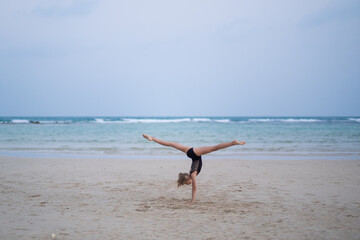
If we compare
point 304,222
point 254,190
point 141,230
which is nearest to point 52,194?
point 141,230

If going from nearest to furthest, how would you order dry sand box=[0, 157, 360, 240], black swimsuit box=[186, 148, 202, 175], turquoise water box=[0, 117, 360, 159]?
dry sand box=[0, 157, 360, 240] → black swimsuit box=[186, 148, 202, 175] → turquoise water box=[0, 117, 360, 159]

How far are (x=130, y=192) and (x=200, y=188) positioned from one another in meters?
1.92

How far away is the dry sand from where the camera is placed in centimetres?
566

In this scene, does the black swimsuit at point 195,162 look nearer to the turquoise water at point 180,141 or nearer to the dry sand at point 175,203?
the dry sand at point 175,203

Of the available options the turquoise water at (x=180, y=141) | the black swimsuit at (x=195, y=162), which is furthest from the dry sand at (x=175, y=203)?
the turquoise water at (x=180, y=141)

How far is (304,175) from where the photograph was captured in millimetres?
11266

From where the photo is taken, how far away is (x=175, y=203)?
7.67 meters

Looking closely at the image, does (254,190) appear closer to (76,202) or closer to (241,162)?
(76,202)

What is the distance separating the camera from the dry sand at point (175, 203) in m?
5.66

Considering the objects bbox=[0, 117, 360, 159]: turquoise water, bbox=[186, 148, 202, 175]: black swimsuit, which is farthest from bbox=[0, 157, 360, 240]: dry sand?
bbox=[0, 117, 360, 159]: turquoise water

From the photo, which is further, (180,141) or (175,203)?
(180,141)

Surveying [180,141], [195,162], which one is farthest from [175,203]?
[180,141]

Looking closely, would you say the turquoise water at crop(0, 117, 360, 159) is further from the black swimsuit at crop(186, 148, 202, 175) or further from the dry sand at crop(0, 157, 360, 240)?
the black swimsuit at crop(186, 148, 202, 175)

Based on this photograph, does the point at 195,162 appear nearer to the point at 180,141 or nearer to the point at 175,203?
the point at 175,203
